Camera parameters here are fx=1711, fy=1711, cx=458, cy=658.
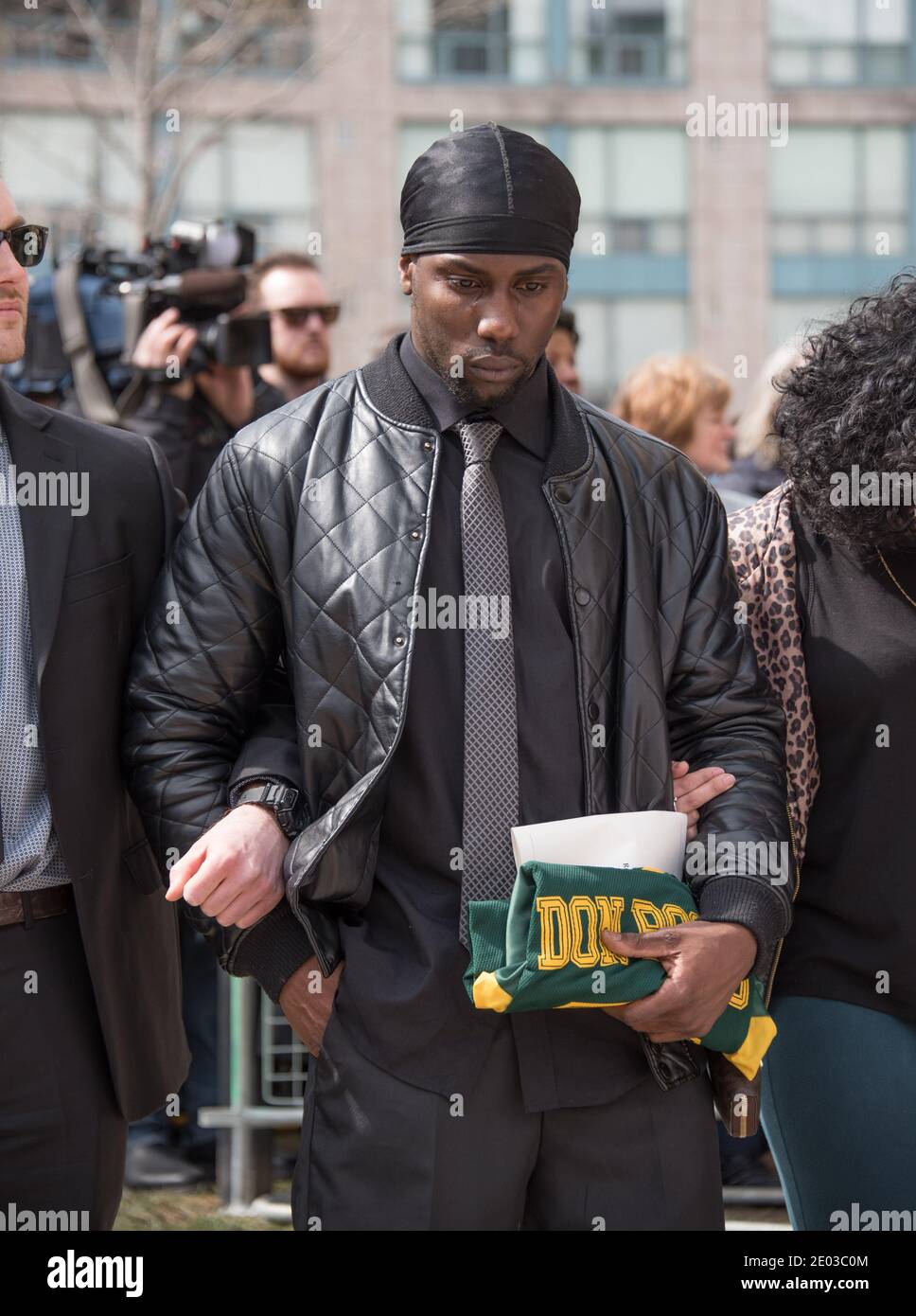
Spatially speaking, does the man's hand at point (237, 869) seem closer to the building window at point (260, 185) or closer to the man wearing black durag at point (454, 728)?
the man wearing black durag at point (454, 728)

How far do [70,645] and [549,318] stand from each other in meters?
0.98

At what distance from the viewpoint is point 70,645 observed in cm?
292

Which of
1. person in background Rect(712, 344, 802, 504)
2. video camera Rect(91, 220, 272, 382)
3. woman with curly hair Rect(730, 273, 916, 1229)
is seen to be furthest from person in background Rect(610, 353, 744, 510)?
woman with curly hair Rect(730, 273, 916, 1229)

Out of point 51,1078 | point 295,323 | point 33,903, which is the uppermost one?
point 295,323

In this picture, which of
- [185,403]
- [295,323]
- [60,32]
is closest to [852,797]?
[185,403]

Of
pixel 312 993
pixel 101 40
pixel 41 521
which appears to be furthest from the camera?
pixel 101 40

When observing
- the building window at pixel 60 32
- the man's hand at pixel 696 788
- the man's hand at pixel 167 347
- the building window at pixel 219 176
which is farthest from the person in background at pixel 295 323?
the building window at pixel 219 176

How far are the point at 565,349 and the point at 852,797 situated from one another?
118 inches

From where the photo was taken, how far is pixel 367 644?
8.89 ft

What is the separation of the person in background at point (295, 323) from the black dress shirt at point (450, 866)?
11.3ft

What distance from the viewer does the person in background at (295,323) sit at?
6.11 meters

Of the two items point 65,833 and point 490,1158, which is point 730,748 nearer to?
point 490,1158
